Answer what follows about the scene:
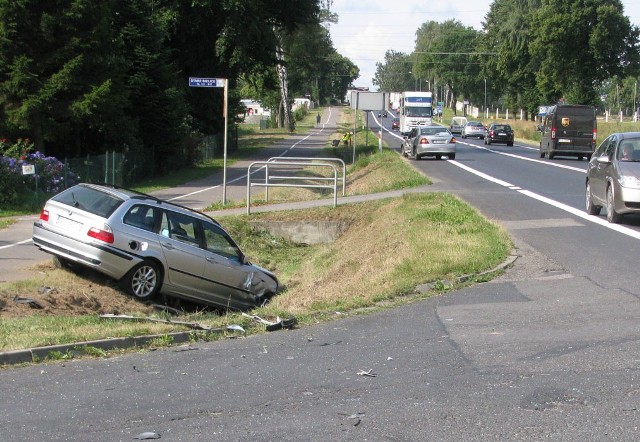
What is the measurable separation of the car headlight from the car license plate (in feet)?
30.7

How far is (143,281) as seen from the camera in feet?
40.8

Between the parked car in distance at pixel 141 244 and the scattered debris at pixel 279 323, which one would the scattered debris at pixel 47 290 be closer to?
the parked car in distance at pixel 141 244

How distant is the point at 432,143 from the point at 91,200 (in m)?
29.8

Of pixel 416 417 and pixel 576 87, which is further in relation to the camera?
pixel 576 87

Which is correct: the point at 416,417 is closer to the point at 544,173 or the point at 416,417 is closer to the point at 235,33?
the point at 544,173

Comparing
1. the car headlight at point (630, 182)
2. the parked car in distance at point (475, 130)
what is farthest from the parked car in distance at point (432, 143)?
the parked car in distance at point (475, 130)

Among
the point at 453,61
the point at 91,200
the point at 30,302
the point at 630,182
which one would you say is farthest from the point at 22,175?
the point at 453,61

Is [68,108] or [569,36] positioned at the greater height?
[569,36]

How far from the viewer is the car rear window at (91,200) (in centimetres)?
1236

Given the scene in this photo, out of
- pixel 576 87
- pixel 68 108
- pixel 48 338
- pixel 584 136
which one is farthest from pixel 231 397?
pixel 576 87

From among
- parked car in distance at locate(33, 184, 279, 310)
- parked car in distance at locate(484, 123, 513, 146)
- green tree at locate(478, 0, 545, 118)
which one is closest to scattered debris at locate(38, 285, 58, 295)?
parked car in distance at locate(33, 184, 279, 310)

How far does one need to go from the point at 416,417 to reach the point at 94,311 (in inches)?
257

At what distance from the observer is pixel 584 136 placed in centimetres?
4112

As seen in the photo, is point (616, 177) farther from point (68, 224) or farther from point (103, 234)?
point (68, 224)
